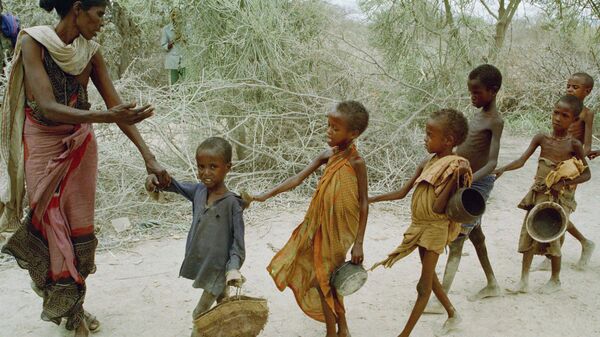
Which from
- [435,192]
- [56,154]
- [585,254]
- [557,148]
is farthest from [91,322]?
[585,254]

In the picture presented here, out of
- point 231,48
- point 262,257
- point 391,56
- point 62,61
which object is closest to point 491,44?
point 391,56

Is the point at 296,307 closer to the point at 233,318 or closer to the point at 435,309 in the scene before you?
the point at 435,309

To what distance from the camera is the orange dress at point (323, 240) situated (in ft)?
8.39

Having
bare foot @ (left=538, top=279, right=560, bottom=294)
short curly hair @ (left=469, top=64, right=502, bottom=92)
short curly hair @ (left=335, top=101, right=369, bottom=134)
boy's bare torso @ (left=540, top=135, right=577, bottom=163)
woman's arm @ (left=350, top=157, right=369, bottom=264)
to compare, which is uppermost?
short curly hair @ (left=469, top=64, right=502, bottom=92)

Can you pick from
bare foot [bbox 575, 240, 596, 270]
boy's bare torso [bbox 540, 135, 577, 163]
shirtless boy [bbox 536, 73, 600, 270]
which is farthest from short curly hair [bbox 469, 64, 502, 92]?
bare foot [bbox 575, 240, 596, 270]

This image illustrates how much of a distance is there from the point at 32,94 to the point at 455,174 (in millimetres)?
2024

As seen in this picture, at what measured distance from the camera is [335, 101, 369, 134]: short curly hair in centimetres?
250

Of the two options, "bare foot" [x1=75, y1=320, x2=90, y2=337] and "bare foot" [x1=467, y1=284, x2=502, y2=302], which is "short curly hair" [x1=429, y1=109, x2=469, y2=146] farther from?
"bare foot" [x1=75, y1=320, x2=90, y2=337]

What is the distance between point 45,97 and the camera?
2406 millimetres

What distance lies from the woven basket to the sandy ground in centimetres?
65

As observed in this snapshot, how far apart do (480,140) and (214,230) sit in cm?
165

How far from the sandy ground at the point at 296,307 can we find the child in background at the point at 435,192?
0.50 m

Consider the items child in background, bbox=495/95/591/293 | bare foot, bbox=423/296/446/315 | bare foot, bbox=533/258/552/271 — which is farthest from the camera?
bare foot, bbox=533/258/552/271

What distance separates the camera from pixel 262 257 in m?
4.02
